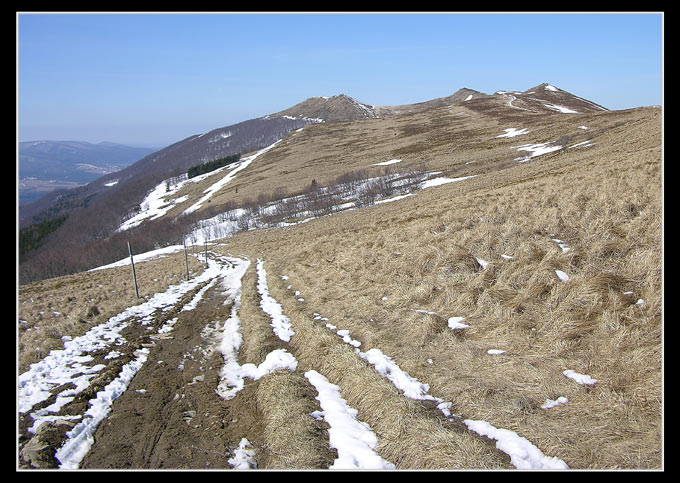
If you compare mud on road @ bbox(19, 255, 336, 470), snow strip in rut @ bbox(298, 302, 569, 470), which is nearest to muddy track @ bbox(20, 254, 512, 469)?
mud on road @ bbox(19, 255, 336, 470)

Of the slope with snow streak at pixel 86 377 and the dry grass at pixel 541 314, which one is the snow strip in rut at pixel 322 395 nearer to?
the dry grass at pixel 541 314

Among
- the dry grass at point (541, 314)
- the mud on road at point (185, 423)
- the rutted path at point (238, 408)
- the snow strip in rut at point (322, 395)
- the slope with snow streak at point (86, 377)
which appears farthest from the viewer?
the slope with snow streak at point (86, 377)

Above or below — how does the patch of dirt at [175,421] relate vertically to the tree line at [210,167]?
→ below

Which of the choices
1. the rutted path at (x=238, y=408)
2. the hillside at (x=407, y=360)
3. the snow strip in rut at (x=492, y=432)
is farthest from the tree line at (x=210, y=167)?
the snow strip in rut at (x=492, y=432)

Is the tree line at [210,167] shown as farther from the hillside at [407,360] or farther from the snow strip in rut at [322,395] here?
the snow strip in rut at [322,395]

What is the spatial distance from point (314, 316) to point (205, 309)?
19.8 ft

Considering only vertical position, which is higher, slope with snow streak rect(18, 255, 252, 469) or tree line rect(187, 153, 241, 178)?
tree line rect(187, 153, 241, 178)

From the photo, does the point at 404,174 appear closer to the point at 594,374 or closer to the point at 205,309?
the point at 205,309

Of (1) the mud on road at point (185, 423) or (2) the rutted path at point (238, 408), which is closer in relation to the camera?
(2) the rutted path at point (238, 408)

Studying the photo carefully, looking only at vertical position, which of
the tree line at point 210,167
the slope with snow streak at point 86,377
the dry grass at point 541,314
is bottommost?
the slope with snow streak at point 86,377

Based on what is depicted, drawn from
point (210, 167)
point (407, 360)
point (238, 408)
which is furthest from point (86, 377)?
point (210, 167)

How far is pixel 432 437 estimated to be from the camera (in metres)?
4.71

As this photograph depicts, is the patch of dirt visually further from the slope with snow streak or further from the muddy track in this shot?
the slope with snow streak

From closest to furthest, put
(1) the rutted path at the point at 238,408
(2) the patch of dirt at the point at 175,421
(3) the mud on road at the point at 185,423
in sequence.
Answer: (1) the rutted path at the point at 238,408
(3) the mud on road at the point at 185,423
(2) the patch of dirt at the point at 175,421
